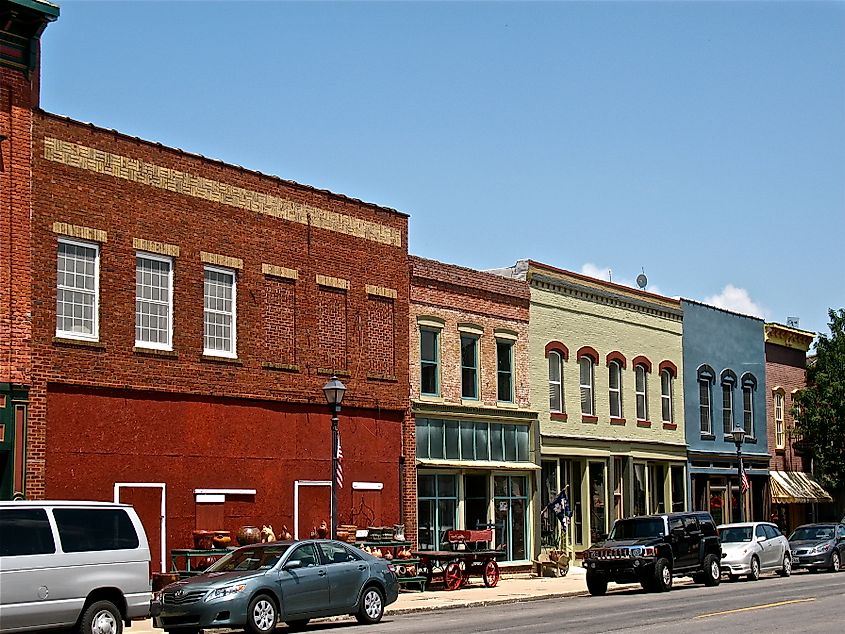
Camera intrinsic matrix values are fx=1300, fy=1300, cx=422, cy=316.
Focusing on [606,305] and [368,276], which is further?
[606,305]

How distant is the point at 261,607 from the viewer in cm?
2033

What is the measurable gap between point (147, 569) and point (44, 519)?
1.91m

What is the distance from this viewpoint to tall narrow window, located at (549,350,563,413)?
3866 centimetres

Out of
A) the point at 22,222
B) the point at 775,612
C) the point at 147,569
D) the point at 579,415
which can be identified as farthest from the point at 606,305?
the point at 147,569

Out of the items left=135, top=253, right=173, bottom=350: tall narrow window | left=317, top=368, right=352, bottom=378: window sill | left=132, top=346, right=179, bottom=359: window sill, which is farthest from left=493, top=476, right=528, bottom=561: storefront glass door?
left=135, top=253, right=173, bottom=350: tall narrow window

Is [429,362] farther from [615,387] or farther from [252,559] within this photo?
[252,559]

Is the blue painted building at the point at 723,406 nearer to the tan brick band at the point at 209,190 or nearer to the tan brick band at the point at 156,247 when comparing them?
the tan brick band at the point at 209,190

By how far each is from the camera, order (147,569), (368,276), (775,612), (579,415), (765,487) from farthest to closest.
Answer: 1. (765,487)
2. (579,415)
3. (368,276)
4. (775,612)
5. (147,569)

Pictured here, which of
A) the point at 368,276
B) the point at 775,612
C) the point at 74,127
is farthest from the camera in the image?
the point at 368,276

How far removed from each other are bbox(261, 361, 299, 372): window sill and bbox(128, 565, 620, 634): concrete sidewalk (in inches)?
222

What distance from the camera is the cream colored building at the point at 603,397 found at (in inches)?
1510

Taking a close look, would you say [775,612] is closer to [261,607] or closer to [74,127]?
[261,607]

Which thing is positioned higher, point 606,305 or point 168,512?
point 606,305

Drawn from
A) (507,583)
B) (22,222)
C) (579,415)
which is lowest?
(507,583)
